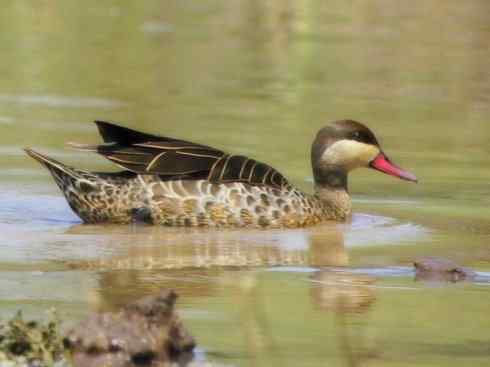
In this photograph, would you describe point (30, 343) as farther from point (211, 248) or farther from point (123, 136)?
point (123, 136)

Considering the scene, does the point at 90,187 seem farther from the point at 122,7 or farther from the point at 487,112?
the point at 122,7

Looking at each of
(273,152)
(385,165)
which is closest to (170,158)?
(385,165)

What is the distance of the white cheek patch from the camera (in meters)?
11.1

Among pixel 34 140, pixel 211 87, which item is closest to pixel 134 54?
pixel 211 87

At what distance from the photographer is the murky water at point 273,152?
7.12 meters

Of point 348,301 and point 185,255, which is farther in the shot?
point 185,255

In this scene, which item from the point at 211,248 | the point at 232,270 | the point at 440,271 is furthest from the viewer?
the point at 211,248

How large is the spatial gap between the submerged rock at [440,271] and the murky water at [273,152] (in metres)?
0.11

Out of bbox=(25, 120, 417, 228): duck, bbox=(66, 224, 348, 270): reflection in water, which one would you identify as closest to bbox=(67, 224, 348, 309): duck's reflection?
bbox=(66, 224, 348, 270): reflection in water

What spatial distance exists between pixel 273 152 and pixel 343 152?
6.85 ft

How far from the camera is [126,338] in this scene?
6199 mm

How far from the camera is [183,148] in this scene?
10305 mm

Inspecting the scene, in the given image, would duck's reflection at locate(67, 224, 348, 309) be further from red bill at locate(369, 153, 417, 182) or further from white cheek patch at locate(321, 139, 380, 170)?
red bill at locate(369, 153, 417, 182)

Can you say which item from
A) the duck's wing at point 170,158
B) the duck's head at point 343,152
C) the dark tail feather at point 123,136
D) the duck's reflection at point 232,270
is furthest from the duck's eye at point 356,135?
the dark tail feather at point 123,136
